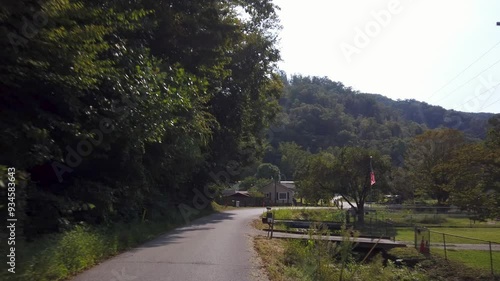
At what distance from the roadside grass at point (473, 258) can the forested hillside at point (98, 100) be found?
12.5 metres

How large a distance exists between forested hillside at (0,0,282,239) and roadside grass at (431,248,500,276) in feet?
41.1

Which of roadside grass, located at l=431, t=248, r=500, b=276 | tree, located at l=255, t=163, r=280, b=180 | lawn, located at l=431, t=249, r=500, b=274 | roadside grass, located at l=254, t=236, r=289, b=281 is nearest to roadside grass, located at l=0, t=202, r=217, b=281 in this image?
roadside grass, located at l=254, t=236, r=289, b=281

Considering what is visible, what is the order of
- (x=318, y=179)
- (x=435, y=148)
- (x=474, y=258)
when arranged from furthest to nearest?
(x=435, y=148) < (x=318, y=179) < (x=474, y=258)

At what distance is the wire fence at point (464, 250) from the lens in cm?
2096

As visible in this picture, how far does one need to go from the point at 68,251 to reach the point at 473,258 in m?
19.1

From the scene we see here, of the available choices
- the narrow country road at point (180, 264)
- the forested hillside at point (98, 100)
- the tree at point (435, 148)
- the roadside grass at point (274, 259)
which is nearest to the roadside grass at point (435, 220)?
the tree at point (435, 148)

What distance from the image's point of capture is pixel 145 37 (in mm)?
18266

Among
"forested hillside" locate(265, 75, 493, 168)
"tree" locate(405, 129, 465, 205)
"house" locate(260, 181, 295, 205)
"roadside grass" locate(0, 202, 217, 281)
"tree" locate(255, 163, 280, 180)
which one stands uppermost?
"forested hillside" locate(265, 75, 493, 168)

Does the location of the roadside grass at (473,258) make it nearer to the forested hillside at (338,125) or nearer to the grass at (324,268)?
the grass at (324,268)

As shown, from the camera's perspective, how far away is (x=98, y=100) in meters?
12.0

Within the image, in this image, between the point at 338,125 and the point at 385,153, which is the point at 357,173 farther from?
the point at 338,125

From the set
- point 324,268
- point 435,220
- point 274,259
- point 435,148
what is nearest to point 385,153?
point 435,148

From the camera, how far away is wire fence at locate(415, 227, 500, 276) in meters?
21.0

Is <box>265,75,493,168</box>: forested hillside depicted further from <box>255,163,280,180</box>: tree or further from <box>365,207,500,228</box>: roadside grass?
<box>365,207,500,228</box>: roadside grass
